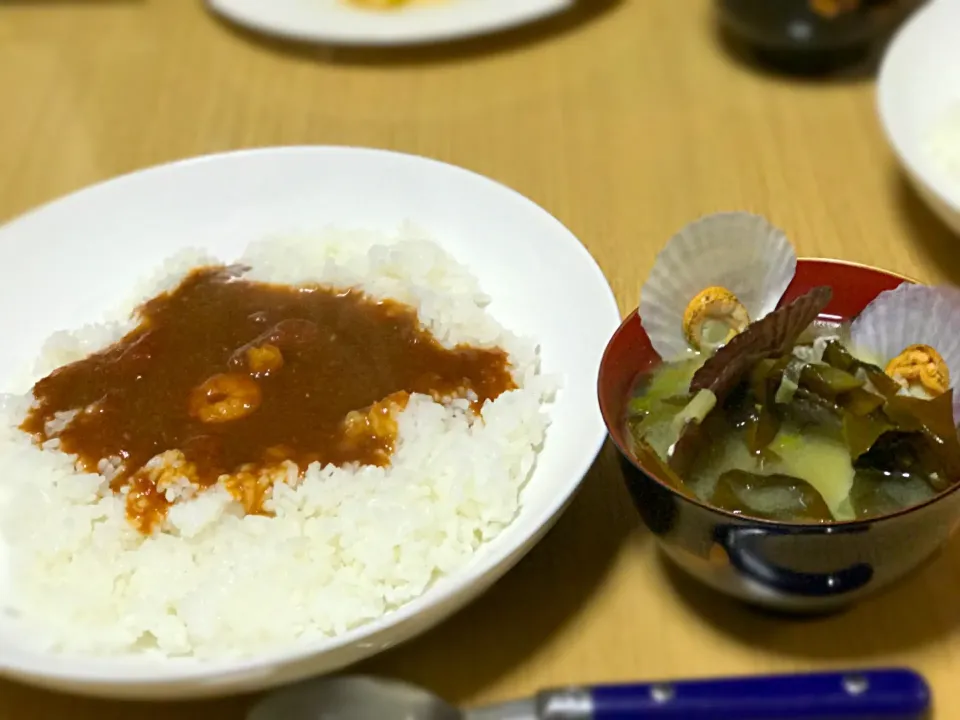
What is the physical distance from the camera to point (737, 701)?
92cm

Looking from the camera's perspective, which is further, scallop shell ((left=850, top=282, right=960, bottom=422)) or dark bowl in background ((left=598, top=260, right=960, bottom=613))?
scallop shell ((left=850, top=282, right=960, bottom=422))

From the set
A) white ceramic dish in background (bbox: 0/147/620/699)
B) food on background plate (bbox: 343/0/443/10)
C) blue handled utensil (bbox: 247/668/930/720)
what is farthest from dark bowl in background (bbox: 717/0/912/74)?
blue handled utensil (bbox: 247/668/930/720)

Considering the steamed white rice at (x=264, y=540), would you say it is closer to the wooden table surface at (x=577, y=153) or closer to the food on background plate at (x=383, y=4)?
the wooden table surface at (x=577, y=153)

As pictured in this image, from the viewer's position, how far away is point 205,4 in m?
2.77

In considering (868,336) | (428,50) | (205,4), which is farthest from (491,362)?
(205,4)

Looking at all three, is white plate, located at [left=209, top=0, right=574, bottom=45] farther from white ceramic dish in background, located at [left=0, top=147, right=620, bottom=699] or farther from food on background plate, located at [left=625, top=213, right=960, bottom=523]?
food on background plate, located at [left=625, top=213, right=960, bottom=523]

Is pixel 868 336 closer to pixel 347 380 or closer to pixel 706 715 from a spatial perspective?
pixel 706 715

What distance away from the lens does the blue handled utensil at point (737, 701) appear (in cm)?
90

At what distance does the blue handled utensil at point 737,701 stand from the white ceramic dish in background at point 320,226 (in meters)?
0.23

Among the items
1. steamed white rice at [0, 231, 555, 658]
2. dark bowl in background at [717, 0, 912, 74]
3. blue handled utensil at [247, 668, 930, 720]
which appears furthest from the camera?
dark bowl in background at [717, 0, 912, 74]

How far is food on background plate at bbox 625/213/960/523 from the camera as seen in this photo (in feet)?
3.34

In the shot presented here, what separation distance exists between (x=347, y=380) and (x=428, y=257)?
31cm

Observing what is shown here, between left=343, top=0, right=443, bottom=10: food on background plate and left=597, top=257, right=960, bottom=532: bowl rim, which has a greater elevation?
left=597, top=257, right=960, bottom=532: bowl rim

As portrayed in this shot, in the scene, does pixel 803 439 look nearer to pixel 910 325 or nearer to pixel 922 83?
pixel 910 325
